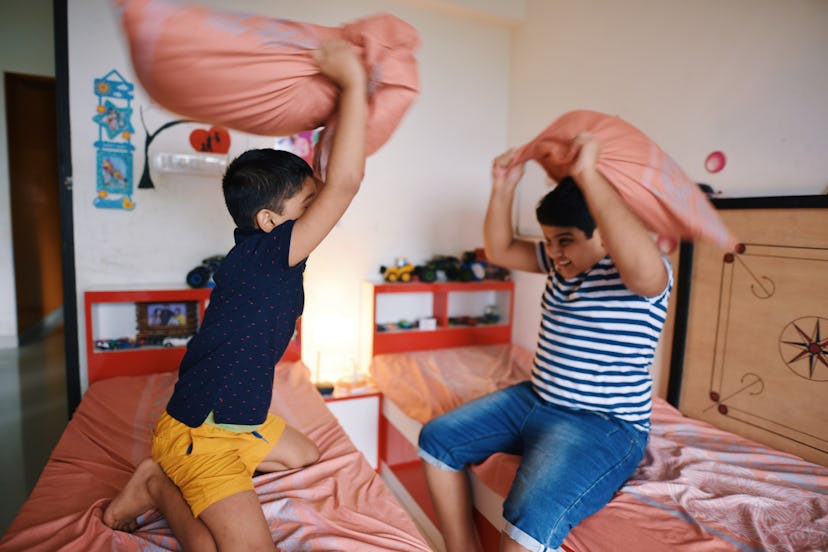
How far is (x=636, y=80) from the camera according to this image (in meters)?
2.20

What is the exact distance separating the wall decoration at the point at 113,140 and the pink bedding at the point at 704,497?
1834mm

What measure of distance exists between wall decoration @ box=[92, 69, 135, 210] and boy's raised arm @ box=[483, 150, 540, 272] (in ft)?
6.01

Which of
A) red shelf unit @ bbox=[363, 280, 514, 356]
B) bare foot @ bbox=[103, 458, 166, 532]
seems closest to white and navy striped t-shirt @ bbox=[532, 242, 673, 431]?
bare foot @ bbox=[103, 458, 166, 532]

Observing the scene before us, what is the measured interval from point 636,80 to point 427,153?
1.20 m

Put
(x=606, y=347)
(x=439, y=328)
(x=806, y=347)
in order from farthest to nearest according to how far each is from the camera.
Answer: (x=439, y=328), (x=806, y=347), (x=606, y=347)

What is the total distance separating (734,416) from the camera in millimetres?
1744

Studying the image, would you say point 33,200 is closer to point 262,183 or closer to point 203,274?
point 203,274

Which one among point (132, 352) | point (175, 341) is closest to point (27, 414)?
point (132, 352)

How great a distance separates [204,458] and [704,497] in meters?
1.26

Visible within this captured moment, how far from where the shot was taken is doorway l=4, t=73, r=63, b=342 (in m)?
3.91

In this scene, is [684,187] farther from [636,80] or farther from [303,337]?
[303,337]

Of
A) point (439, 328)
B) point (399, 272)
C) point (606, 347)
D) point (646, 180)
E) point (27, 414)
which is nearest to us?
point (646, 180)

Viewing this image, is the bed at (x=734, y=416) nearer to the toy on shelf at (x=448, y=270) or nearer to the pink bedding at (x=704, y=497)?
the pink bedding at (x=704, y=497)

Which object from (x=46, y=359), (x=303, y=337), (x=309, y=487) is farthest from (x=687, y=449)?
(x=46, y=359)
